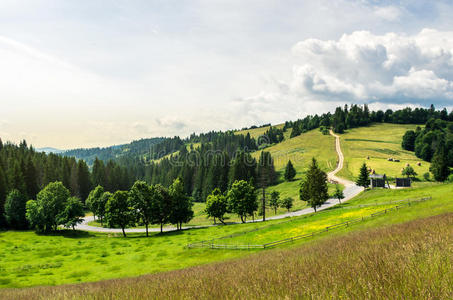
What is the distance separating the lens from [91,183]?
114 metres

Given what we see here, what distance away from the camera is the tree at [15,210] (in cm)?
6456

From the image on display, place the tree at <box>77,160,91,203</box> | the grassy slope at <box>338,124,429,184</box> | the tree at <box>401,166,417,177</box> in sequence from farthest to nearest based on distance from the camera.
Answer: the grassy slope at <box>338,124,429,184</box> < the tree at <box>77,160,91,203</box> < the tree at <box>401,166,417,177</box>

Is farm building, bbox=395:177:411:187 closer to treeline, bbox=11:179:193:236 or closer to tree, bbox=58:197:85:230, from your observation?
treeline, bbox=11:179:193:236

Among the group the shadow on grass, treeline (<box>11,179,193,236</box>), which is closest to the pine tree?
treeline (<box>11,179,193,236</box>)

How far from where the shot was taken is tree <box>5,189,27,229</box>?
6456 centimetres

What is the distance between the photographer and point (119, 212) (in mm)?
59219

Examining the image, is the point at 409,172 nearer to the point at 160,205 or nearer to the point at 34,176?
the point at 160,205

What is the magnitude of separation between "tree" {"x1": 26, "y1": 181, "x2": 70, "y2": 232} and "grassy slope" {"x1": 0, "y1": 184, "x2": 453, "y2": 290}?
5527 mm

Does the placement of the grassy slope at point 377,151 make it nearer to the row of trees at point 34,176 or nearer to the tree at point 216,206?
the tree at point 216,206

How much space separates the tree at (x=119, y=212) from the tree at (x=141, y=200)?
1.45 m

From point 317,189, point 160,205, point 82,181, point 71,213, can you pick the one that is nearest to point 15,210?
point 71,213

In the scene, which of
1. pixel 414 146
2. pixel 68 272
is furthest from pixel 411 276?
pixel 414 146

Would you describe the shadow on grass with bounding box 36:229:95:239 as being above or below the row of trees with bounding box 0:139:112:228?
below

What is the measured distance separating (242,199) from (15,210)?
2403 inches
